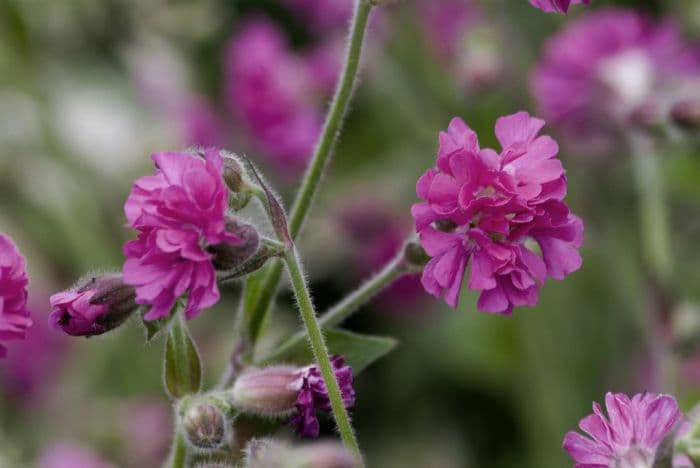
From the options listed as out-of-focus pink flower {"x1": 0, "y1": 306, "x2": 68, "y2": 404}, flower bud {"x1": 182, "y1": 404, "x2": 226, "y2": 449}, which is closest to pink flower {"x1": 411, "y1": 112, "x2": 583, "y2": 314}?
flower bud {"x1": 182, "y1": 404, "x2": 226, "y2": 449}

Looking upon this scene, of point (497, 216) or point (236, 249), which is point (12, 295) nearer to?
point (236, 249)

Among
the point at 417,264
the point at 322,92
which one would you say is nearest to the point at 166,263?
the point at 417,264

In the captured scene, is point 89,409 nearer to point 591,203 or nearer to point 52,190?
point 52,190

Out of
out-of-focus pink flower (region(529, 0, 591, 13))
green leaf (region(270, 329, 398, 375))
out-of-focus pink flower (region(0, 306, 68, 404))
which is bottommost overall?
out-of-focus pink flower (region(0, 306, 68, 404))

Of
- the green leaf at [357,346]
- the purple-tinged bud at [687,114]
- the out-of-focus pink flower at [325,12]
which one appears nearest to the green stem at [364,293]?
the green leaf at [357,346]

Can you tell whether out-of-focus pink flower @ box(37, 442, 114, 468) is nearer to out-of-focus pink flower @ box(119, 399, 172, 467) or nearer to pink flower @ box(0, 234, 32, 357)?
out-of-focus pink flower @ box(119, 399, 172, 467)

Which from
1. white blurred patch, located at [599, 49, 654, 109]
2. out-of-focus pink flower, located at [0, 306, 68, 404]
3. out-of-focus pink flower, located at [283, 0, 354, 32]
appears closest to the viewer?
white blurred patch, located at [599, 49, 654, 109]

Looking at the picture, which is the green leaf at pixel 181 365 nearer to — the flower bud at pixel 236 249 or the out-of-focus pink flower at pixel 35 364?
the flower bud at pixel 236 249
